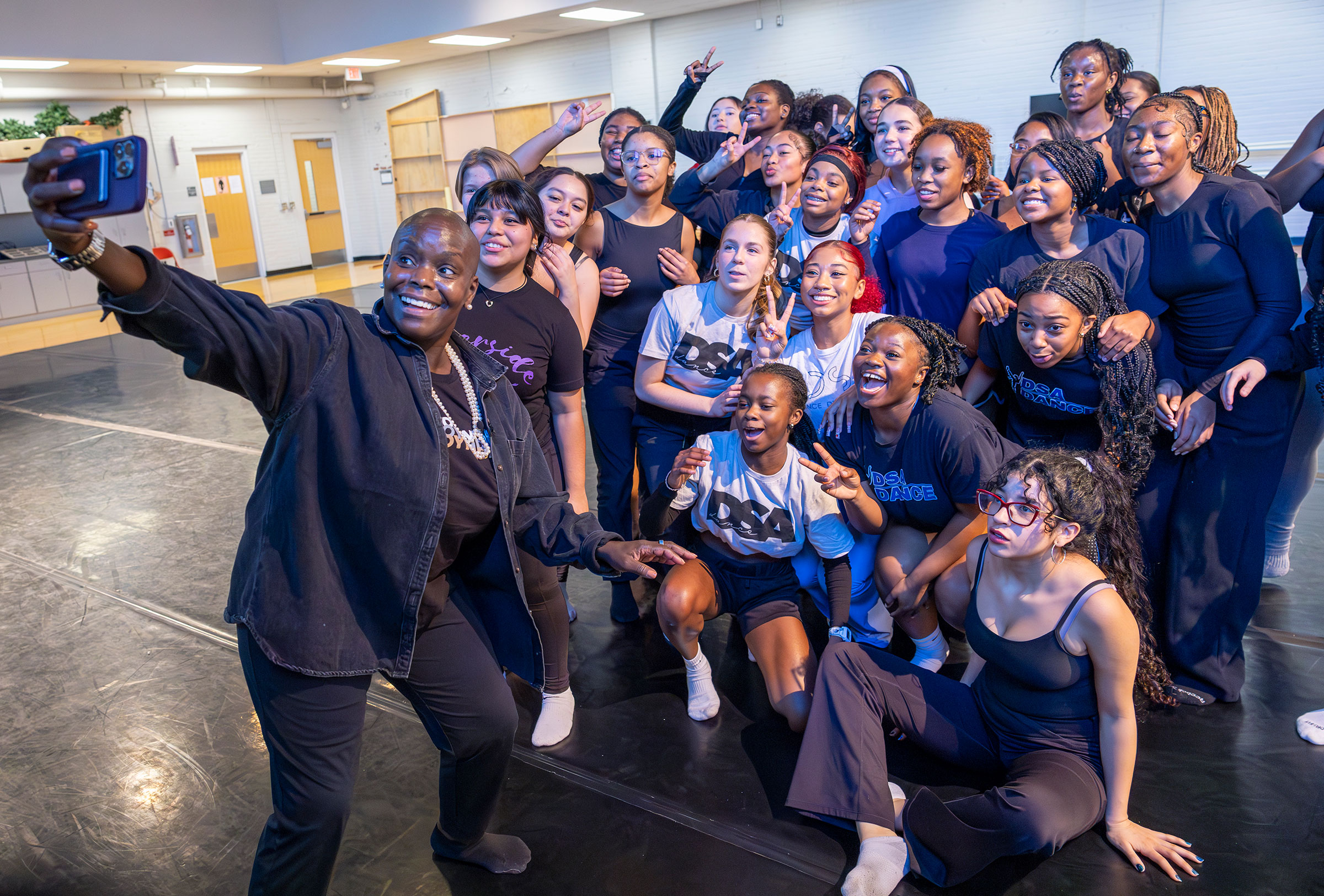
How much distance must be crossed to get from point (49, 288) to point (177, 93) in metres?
4.19

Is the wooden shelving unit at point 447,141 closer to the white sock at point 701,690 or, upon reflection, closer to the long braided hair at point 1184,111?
the long braided hair at point 1184,111

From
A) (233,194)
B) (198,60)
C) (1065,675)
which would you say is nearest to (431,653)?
(1065,675)

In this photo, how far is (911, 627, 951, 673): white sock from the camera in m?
3.12

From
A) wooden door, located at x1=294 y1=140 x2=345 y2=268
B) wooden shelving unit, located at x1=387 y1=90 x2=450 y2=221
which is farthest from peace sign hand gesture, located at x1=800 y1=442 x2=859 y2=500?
wooden door, located at x1=294 y1=140 x2=345 y2=268

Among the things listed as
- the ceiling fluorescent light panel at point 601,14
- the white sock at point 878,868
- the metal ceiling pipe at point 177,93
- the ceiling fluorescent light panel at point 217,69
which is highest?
the ceiling fluorescent light panel at point 217,69

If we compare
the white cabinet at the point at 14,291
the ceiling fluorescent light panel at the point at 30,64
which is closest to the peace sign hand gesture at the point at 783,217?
the white cabinet at the point at 14,291

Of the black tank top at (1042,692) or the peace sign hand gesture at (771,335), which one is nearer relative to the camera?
the black tank top at (1042,692)

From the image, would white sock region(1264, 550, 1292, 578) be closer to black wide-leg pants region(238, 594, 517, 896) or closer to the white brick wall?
black wide-leg pants region(238, 594, 517, 896)

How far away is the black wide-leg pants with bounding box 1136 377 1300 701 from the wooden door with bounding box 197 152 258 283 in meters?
16.0

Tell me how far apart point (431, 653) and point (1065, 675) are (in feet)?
4.99

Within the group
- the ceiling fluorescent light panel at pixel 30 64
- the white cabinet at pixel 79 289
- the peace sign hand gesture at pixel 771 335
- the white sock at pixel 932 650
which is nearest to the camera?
the white sock at pixel 932 650

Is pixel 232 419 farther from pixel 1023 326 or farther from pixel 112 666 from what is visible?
pixel 1023 326

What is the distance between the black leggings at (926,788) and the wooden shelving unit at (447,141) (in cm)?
1253

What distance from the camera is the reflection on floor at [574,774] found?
2279 mm
